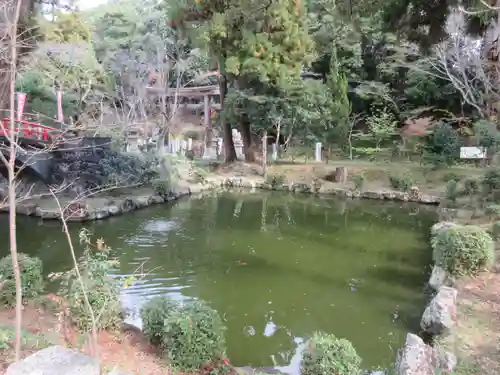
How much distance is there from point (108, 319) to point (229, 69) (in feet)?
34.0

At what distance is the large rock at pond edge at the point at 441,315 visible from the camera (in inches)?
182

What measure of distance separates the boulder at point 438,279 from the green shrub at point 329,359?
113 inches

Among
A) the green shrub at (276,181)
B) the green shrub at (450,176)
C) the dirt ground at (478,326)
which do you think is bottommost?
the dirt ground at (478,326)

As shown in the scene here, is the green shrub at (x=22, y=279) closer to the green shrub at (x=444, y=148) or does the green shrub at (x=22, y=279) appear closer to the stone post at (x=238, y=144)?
the green shrub at (x=444, y=148)

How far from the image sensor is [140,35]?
22.7 metres

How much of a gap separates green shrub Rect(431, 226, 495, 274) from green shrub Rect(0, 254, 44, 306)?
479 centimetres

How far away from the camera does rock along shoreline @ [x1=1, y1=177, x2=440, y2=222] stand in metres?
10.8

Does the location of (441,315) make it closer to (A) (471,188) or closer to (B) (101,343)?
(B) (101,343)

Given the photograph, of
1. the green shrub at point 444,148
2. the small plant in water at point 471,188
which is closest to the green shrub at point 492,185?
the small plant in water at point 471,188

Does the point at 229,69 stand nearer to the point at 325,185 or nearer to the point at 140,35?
the point at 325,185

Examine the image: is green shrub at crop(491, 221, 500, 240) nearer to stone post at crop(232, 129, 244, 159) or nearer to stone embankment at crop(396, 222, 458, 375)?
stone embankment at crop(396, 222, 458, 375)

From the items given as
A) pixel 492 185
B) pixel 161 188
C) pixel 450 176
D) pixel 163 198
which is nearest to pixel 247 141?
pixel 161 188

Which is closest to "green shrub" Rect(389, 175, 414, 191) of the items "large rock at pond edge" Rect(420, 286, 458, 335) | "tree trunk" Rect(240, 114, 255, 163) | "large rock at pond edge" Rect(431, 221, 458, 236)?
"tree trunk" Rect(240, 114, 255, 163)

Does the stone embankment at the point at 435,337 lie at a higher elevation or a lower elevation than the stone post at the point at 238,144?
lower
